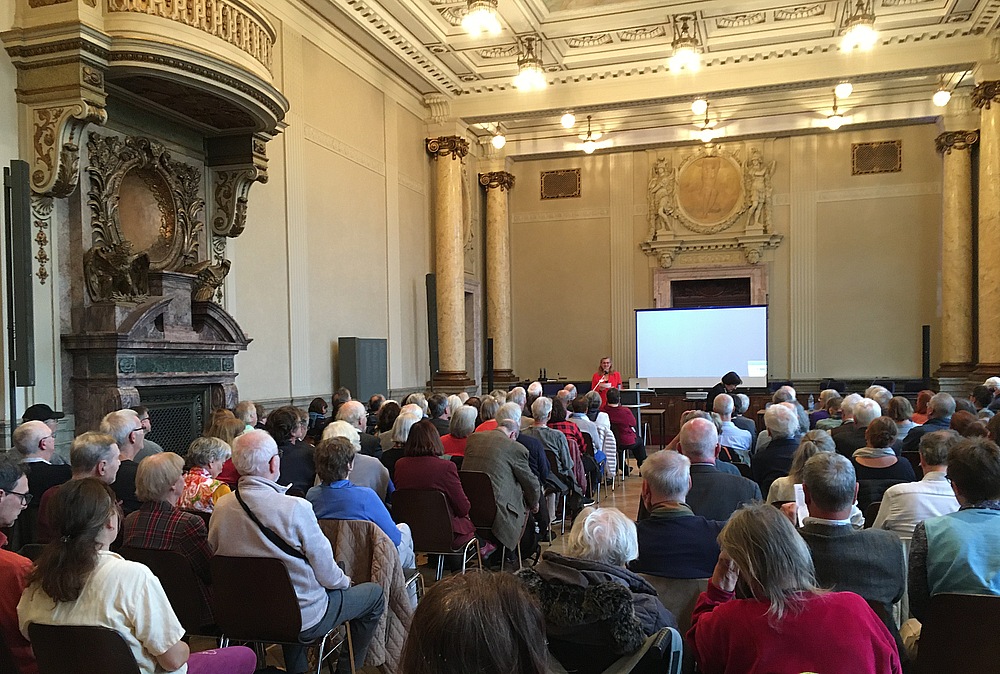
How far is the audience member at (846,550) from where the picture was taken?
2385mm

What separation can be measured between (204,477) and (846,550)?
2.94 meters

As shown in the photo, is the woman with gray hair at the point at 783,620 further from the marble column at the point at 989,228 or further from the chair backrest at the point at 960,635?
the marble column at the point at 989,228

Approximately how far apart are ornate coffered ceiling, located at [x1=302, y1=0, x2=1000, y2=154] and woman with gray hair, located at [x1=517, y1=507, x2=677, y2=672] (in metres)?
8.24

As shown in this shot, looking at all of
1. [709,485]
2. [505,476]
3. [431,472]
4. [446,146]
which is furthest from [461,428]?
[446,146]

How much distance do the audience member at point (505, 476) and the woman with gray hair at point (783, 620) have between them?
303cm

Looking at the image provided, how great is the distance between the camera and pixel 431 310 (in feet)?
39.2

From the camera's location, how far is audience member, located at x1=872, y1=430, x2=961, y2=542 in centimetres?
316

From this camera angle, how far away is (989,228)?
10.4 meters

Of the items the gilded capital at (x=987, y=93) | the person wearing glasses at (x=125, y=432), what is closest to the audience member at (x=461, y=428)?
the person wearing glasses at (x=125, y=432)

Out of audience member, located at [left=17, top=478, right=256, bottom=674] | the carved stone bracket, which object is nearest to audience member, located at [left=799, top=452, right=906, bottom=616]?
audience member, located at [left=17, top=478, right=256, bottom=674]

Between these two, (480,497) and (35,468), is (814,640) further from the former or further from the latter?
(35,468)

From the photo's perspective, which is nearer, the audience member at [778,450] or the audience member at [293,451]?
the audience member at [293,451]

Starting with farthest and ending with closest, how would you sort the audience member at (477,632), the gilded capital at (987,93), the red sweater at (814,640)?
the gilded capital at (987,93)
the red sweater at (814,640)
the audience member at (477,632)

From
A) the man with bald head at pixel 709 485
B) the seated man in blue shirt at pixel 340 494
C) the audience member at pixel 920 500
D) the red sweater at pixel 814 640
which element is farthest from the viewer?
the man with bald head at pixel 709 485
